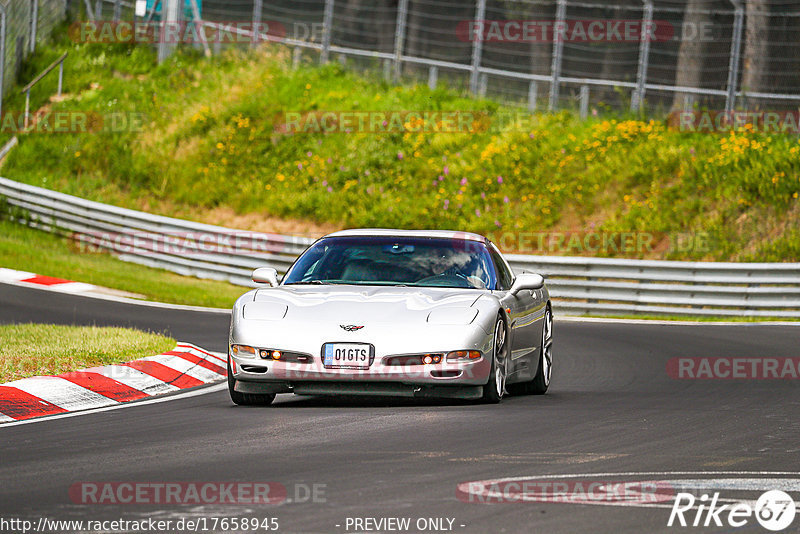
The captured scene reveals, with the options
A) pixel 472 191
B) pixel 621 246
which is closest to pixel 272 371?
pixel 621 246

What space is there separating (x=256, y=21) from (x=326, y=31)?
2.22 metres

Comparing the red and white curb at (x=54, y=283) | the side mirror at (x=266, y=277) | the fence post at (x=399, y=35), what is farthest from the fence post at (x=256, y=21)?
the side mirror at (x=266, y=277)

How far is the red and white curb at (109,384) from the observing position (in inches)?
377

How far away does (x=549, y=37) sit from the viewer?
35688 mm

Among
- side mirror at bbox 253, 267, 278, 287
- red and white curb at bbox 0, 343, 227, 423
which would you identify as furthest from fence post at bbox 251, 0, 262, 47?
side mirror at bbox 253, 267, 278, 287

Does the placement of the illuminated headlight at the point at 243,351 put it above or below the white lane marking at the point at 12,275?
above

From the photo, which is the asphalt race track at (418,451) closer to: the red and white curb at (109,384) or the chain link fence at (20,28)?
the red and white curb at (109,384)

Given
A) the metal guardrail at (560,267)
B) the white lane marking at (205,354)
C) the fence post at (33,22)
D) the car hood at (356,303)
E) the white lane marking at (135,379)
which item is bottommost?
the metal guardrail at (560,267)

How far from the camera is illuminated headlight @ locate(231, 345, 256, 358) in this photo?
31.6ft

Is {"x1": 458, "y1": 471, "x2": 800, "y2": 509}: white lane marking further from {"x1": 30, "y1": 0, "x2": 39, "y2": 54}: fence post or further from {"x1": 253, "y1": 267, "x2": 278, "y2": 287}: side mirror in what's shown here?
{"x1": 30, "y1": 0, "x2": 39, "y2": 54}: fence post

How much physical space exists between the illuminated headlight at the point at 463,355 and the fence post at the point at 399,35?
22.9 metres

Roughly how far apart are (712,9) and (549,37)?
313 inches

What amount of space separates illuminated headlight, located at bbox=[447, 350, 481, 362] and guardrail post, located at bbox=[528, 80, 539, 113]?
22.2 metres

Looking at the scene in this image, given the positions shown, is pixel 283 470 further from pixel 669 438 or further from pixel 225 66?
pixel 225 66
